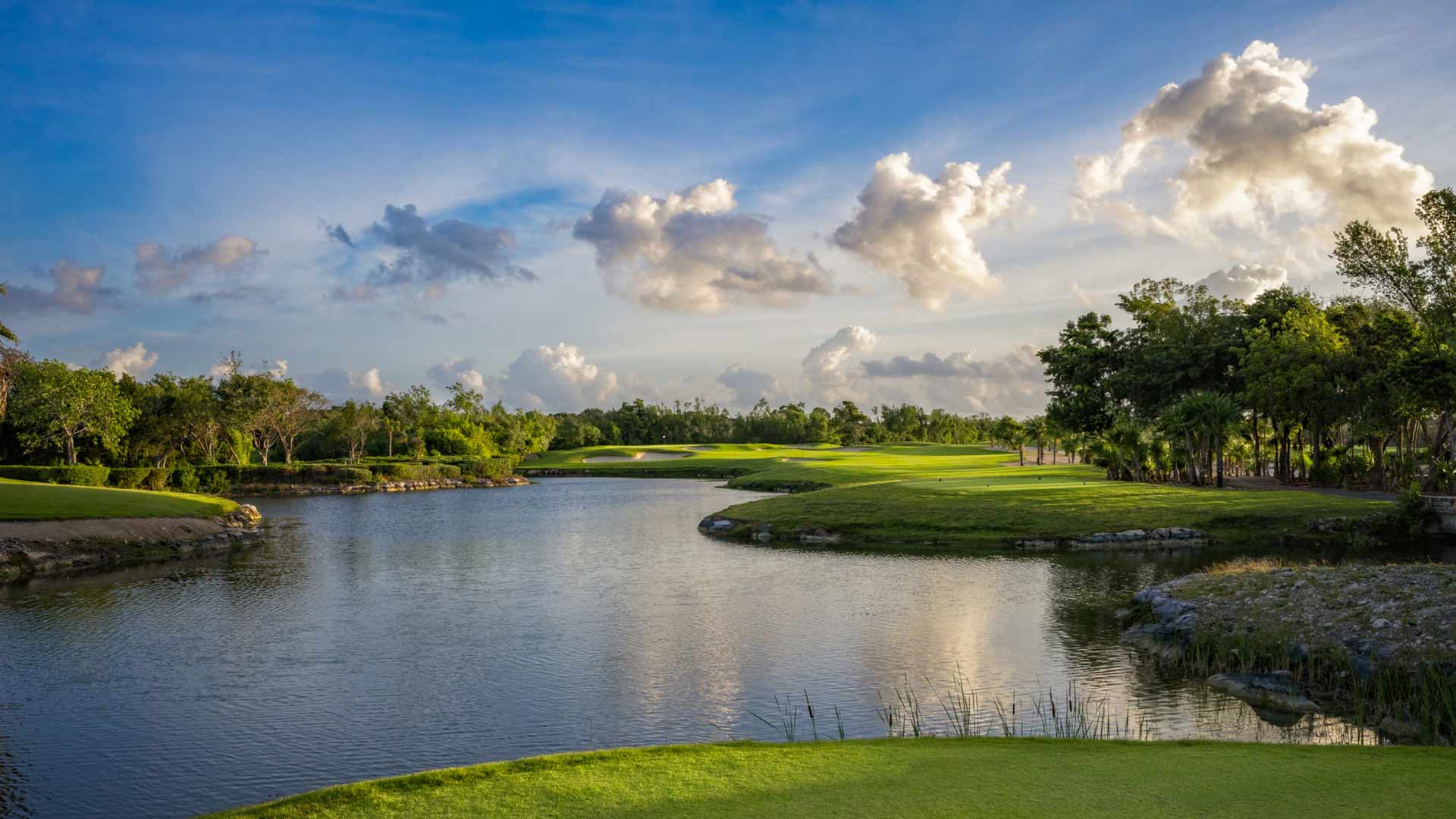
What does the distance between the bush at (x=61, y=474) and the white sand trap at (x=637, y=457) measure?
230ft

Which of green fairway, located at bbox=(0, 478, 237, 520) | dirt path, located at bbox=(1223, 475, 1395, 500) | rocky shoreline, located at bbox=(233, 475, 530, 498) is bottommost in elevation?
rocky shoreline, located at bbox=(233, 475, 530, 498)

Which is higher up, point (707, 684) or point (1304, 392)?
point (1304, 392)

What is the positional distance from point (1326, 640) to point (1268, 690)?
2200 millimetres

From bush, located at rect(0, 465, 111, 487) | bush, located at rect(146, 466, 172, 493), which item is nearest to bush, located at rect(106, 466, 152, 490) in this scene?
bush, located at rect(0, 465, 111, 487)

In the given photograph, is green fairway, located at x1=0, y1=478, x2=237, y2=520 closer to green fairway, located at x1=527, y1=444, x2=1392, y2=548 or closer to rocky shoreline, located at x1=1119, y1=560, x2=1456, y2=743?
green fairway, located at x1=527, y1=444, x2=1392, y2=548

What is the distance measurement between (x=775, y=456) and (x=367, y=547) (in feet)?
247

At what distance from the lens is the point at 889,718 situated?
13.7m

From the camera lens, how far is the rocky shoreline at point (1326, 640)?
45.9 ft

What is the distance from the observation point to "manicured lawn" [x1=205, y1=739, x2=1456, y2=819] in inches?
315

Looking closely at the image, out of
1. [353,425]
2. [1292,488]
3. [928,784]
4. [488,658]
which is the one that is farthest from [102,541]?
[353,425]

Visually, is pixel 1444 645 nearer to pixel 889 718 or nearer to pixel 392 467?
pixel 889 718

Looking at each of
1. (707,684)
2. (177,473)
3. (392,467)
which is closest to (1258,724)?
(707,684)

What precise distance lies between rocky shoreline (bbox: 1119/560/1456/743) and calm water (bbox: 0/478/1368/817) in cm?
96

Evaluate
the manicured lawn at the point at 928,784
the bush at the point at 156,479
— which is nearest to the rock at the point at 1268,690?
the manicured lawn at the point at 928,784
